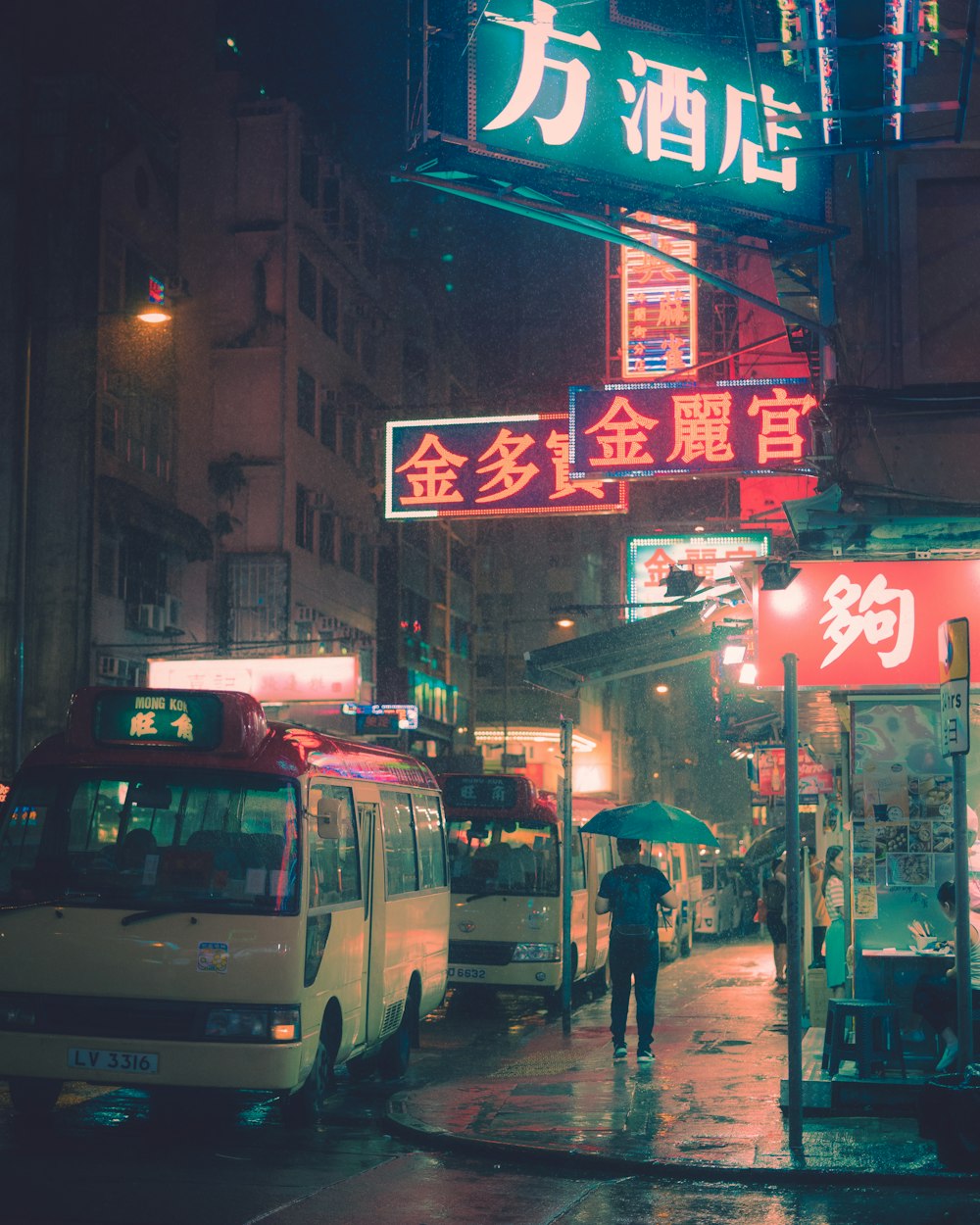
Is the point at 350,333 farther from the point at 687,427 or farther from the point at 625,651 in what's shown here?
the point at 625,651

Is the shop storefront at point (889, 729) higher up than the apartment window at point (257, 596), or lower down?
lower down

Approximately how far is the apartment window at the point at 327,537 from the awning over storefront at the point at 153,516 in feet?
20.3

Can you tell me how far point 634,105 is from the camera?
38.2 ft

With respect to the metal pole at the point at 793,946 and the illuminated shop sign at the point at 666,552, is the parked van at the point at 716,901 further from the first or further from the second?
the metal pole at the point at 793,946

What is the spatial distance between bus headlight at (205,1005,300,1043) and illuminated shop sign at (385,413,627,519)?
8.54m

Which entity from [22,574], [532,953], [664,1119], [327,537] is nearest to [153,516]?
[22,574]

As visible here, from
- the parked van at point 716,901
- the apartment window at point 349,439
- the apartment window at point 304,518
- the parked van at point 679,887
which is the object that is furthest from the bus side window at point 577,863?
the apartment window at point 349,439

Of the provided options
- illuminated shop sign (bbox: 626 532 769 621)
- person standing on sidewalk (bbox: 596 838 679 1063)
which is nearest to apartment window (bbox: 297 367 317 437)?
illuminated shop sign (bbox: 626 532 769 621)

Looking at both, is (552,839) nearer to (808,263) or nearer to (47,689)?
(808,263)

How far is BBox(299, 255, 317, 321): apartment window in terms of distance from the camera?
1624 inches

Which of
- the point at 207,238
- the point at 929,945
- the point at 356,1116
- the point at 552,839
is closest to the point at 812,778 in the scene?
the point at 552,839

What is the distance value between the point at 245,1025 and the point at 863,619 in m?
5.77

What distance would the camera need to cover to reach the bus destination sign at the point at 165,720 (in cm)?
982

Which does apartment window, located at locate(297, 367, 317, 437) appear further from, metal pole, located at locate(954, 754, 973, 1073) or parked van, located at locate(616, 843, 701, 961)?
metal pole, located at locate(954, 754, 973, 1073)
